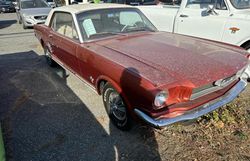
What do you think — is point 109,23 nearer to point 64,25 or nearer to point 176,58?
point 64,25

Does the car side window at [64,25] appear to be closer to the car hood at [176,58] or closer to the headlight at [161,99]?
the car hood at [176,58]

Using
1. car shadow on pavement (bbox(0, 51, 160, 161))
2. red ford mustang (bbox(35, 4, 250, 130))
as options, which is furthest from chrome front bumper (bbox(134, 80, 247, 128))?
car shadow on pavement (bbox(0, 51, 160, 161))

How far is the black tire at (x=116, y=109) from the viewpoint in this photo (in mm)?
3071

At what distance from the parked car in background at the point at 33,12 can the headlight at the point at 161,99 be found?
394 inches

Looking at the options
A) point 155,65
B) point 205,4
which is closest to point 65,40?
point 155,65

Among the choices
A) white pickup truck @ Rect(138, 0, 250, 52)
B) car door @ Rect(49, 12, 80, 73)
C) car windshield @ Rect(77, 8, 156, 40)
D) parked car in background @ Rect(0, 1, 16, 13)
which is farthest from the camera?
parked car in background @ Rect(0, 1, 16, 13)

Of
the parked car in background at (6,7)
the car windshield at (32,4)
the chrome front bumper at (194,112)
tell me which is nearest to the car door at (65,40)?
the chrome front bumper at (194,112)

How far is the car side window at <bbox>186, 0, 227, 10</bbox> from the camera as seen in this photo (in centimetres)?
474

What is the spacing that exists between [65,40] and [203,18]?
2914 mm

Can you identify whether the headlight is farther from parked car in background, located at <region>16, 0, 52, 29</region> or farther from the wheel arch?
parked car in background, located at <region>16, 0, 52, 29</region>

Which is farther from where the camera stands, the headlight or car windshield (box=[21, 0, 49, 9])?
car windshield (box=[21, 0, 49, 9])

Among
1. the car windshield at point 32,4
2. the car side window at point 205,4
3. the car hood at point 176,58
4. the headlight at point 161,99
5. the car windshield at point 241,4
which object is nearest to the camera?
the headlight at point 161,99

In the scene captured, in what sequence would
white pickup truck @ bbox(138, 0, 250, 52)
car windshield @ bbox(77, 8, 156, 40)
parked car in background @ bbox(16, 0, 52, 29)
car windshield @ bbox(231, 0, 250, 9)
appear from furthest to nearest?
parked car in background @ bbox(16, 0, 52, 29) → car windshield @ bbox(231, 0, 250, 9) → white pickup truck @ bbox(138, 0, 250, 52) → car windshield @ bbox(77, 8, 156, 40)

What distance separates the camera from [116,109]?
322cm
